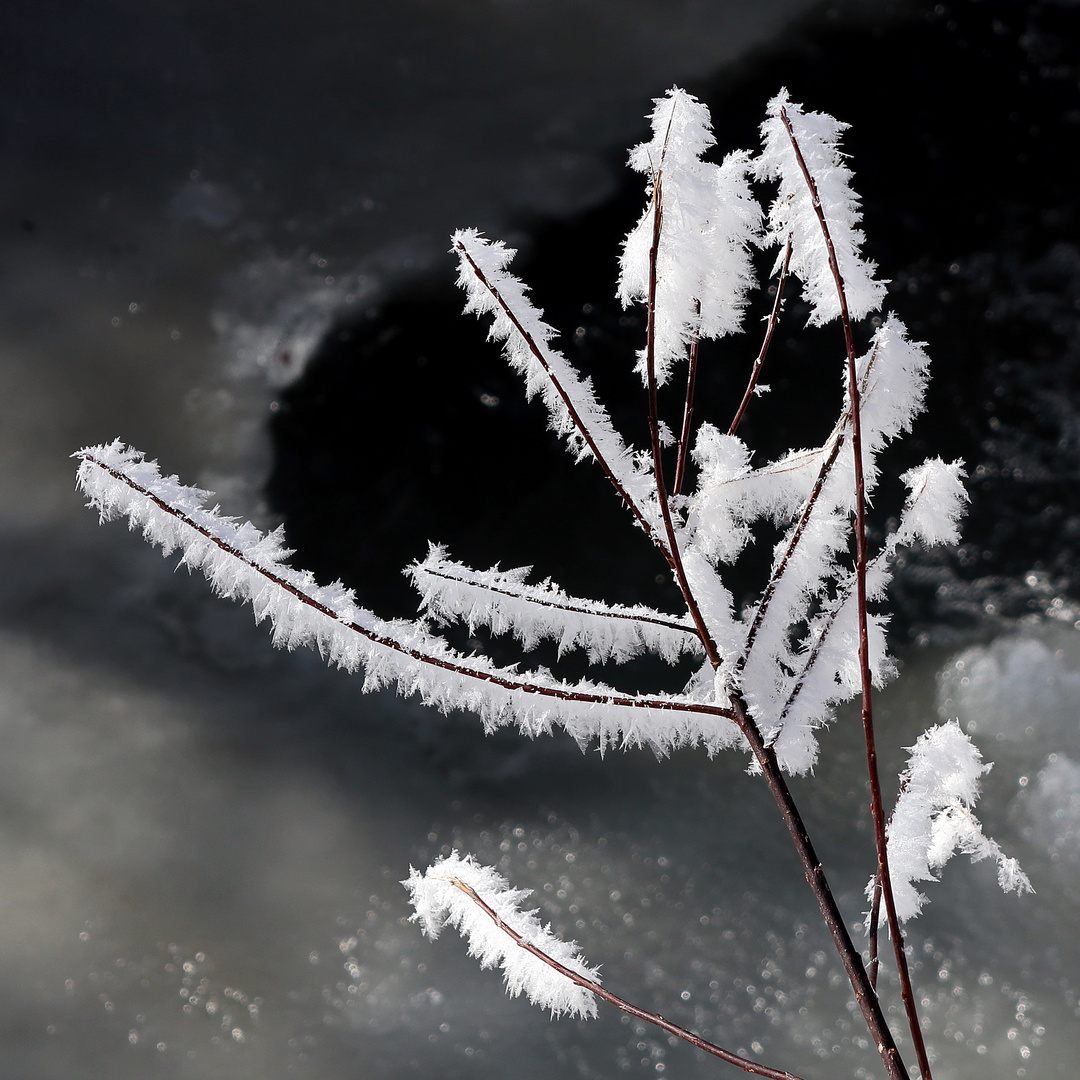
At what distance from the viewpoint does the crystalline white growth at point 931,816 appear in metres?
0.59

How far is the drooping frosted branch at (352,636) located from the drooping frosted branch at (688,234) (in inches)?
9.6

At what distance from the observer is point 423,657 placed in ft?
1.72

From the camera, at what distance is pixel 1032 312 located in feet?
11.9

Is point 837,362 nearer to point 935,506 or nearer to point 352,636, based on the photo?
point 935,506

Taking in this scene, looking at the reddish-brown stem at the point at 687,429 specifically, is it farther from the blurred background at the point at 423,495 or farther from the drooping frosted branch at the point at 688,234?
the blurred background at the point at 423,495

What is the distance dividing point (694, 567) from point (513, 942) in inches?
12.3

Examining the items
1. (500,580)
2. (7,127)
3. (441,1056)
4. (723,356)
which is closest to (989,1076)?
(441,1056)

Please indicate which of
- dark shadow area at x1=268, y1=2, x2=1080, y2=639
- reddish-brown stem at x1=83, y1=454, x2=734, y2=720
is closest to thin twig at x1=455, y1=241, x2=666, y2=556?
reddish-brown stem at x1=83, y1=454, x2=734, y2=720

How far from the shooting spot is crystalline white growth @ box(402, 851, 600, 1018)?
21.5 inches

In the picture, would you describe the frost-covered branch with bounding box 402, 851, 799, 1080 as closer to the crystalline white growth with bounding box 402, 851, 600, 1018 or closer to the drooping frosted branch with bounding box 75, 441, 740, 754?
the crystalline white growth with bounding box 402, 851, 600, 1018

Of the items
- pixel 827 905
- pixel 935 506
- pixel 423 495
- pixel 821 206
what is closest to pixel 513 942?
pixel 827 905

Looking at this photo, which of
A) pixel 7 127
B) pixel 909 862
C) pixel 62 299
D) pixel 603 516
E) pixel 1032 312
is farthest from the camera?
pixel 603 516

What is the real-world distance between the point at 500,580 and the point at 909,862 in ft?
1.27

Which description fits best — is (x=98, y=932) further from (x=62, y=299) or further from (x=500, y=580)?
(x=500, y=580)
